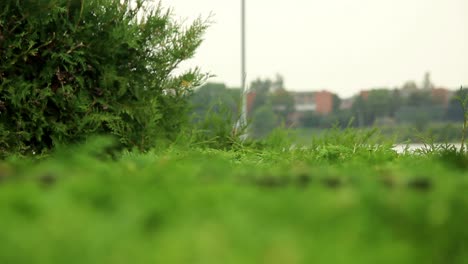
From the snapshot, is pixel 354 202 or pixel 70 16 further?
pixel 70 16

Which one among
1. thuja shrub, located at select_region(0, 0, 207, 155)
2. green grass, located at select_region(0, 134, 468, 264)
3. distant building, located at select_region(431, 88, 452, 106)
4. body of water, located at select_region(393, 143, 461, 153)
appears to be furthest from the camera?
distant building, located at select_region(431, 88, 452, 106)

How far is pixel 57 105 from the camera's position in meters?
5.23

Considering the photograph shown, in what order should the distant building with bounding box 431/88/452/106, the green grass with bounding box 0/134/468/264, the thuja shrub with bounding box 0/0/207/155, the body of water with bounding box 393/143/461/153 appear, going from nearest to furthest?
1. the green grass with bounding box 0/134/468/264
2. the thuja shrub with bounding box 0/0/207/155
3. the body of water with bounding box 393/143/461/153
4. the distant building with bounding box 431/88/452/106

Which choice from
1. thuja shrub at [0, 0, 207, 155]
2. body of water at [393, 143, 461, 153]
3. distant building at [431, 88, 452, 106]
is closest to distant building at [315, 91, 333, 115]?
distant building at [431, 88, 452, 106]

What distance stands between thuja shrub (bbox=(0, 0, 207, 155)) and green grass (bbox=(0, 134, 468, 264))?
12.9ft

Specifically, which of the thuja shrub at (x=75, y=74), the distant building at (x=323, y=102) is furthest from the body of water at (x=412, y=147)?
the distant building at (x=323, y=102)

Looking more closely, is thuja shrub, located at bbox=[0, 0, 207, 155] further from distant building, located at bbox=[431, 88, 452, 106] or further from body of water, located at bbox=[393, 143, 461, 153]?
distant building, located at bbox=[431, 88, 452, 106]

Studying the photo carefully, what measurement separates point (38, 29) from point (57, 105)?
2.40 feet

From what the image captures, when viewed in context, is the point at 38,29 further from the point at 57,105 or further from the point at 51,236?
the point at 51,236

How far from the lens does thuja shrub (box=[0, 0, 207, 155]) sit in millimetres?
5062

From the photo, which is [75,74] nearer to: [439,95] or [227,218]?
[227,218]

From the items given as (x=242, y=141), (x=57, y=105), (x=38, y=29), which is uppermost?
(x=38, y=29)

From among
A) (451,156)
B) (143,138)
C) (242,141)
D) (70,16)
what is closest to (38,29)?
(70,16)

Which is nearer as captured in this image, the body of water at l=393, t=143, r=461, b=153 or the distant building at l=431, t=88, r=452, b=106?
the body of water at l=393, t=143, r=461, b=153
